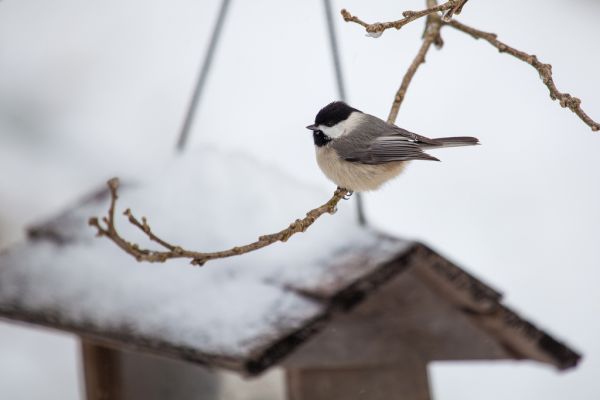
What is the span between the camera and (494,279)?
307 cm

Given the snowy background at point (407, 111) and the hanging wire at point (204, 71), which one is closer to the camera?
the hanging wire at point (204, 71)

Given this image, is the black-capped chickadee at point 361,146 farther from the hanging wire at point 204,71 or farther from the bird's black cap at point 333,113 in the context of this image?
the hanging wire at point 204,71

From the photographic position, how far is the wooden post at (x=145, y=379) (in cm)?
208

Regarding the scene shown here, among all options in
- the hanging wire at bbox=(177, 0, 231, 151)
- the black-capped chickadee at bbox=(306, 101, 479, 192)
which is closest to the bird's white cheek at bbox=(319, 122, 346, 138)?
the black-capped chickadee at bbox=(306, 101, 479, 192)

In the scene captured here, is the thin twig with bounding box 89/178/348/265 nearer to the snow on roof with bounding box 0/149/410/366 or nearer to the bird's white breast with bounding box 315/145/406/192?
the snow on roof with bounding box 0/149/410/366

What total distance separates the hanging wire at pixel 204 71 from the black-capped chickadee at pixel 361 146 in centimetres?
34

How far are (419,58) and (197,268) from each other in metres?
0.63

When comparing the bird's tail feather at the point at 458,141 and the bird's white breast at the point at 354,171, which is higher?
the bird's white breast at the point at 354,171

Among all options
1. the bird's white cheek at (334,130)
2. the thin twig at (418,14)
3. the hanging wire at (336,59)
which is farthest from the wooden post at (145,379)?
the thin twig at (418,14)

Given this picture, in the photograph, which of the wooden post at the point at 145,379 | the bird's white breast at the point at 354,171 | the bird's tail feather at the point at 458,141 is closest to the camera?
the bird's tail feather at the point at 458,141

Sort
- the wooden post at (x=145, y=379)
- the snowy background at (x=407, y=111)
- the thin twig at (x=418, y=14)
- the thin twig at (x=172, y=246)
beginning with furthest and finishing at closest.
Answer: the snowy background at (x=407, y=111) < the wooden post at (x=145, y=379) < the thin twig at (x=172, y=246) < the thin twig at (x=418, y=14)

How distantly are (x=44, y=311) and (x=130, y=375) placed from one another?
0.32m

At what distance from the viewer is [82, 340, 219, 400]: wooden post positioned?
2076 millimetres

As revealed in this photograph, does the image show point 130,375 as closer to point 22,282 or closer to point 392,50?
point 22,282
